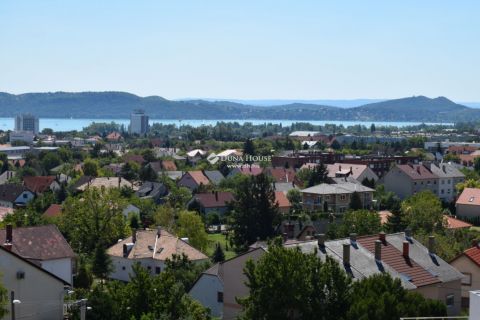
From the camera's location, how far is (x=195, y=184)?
94312 millimetres

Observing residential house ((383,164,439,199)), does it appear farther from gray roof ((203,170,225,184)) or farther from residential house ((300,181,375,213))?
gray roof ((203,170,225,184))

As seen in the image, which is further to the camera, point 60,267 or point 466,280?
point 60,267

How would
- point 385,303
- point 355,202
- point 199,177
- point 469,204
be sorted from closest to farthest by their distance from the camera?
point 385,303, point 355,202, point 469,204, point 199,177

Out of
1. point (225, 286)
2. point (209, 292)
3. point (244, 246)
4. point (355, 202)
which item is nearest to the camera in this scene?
point (225, 286)

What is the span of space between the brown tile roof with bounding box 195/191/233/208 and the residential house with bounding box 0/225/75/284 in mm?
40974

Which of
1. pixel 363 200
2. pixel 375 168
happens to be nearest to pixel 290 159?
pixel 375 168

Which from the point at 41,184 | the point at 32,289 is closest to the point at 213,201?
the point at 41,184

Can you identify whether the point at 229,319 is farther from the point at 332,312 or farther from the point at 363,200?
the point at 363,200

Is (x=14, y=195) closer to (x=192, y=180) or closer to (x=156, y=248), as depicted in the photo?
(x=192, y=180)

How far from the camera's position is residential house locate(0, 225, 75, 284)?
3331 cm

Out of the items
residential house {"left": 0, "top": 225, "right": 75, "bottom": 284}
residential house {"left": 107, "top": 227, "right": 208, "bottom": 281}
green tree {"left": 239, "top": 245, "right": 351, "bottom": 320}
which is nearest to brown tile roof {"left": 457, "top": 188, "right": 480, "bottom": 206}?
residential house {"left": 107, "top": 227, "right": 208, "bottom": 281}

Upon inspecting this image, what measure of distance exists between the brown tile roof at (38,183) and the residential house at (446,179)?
44.0m

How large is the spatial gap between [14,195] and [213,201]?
70.5 ft

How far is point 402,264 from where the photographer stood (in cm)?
2958
